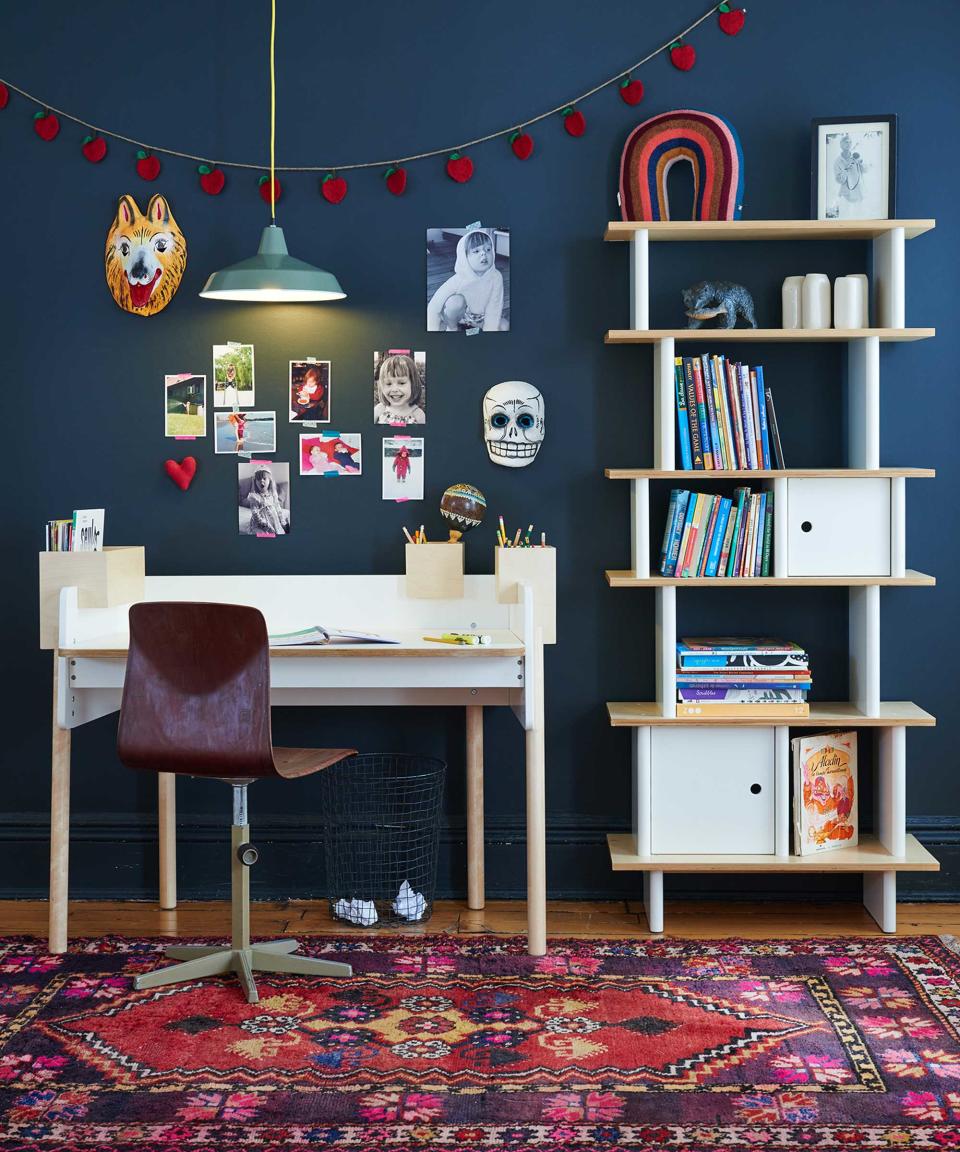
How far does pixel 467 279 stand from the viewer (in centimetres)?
366

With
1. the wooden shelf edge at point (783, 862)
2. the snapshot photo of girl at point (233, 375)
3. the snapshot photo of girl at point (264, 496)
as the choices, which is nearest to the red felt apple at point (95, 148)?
the snapshot photo of girl at point (233, 375)


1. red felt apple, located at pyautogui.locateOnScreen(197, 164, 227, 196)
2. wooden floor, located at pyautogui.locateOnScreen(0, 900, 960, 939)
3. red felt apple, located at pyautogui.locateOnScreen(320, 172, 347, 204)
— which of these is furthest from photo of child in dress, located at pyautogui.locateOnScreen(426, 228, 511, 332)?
wooden floor, located at pyautogui.locateOnScreen(0, 900, 960, 939)

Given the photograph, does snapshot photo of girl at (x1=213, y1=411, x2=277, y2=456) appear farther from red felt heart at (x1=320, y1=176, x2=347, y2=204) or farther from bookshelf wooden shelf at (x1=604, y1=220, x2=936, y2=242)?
bookshelf wooden shelf at (x1=604, y1=220, x2=936, y2=242)

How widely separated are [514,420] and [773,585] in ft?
2.83

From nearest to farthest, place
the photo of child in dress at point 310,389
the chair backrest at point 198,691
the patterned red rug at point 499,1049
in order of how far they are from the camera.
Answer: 1. the patterned red rug at point 499,1049
2. the chair backrest at point 198,691
3. the photo of child in dress at point 310,389

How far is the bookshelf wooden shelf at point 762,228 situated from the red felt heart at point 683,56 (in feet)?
1.53

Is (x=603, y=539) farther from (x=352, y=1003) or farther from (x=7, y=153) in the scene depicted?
(x=7, y=153)

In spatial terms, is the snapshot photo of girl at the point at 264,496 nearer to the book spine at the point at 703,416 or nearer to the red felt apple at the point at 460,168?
the red felt apple at the point at 460,168

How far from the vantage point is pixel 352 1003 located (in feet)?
9.60

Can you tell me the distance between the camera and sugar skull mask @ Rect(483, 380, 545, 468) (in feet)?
12.0

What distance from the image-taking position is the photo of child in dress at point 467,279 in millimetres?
3654

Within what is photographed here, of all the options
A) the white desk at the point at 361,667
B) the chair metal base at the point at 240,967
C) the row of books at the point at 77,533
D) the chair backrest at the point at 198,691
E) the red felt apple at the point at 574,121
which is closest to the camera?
the chair backrest at the point at 198,691

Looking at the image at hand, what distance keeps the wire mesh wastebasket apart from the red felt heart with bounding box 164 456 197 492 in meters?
0.93

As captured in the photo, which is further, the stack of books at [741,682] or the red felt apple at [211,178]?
the red felt apple at [211,178]
